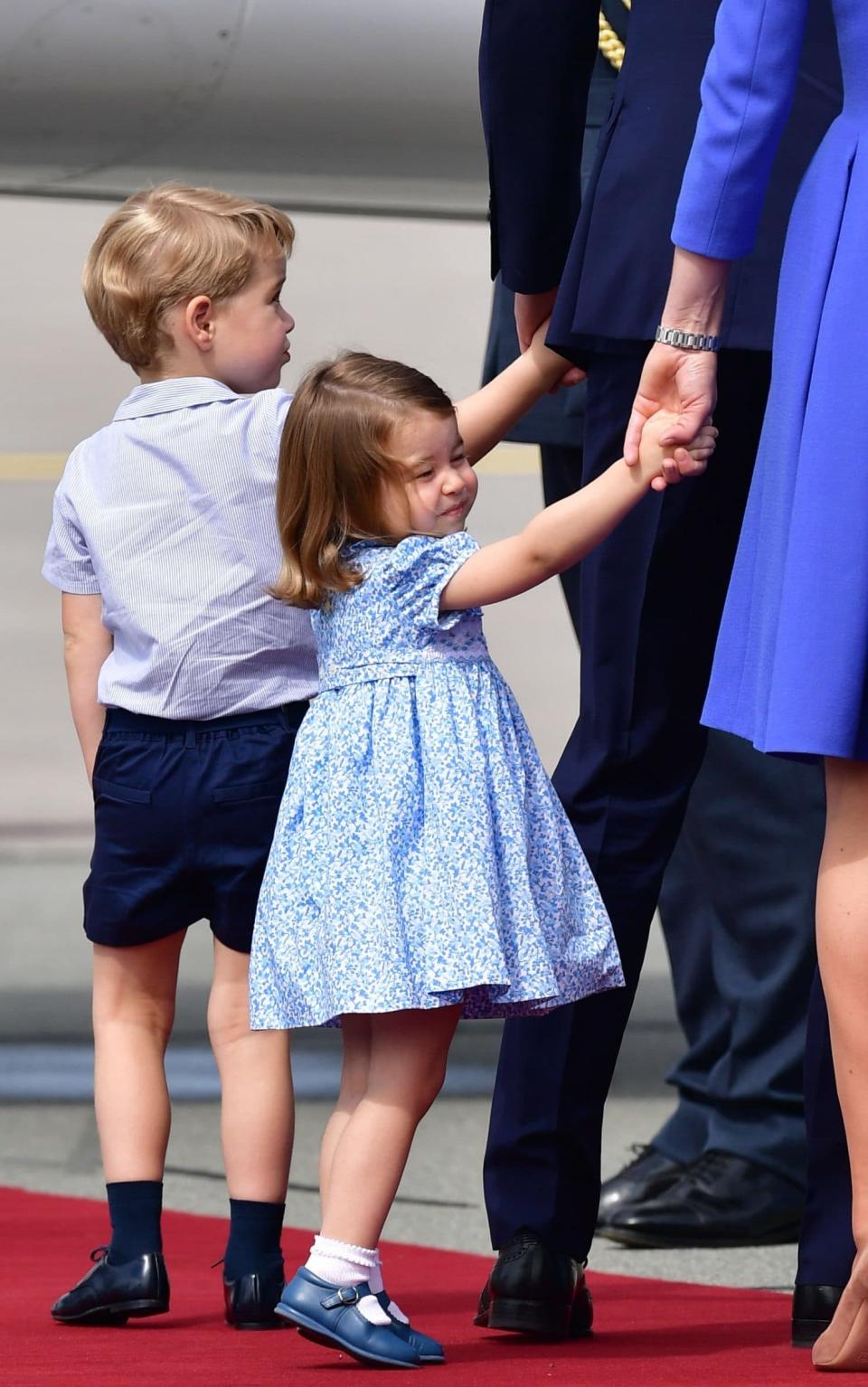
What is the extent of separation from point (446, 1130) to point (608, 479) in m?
1.67

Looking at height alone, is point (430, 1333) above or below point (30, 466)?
below

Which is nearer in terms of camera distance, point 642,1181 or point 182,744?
point 182,744

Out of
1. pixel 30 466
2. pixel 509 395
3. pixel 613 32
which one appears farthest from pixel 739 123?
pixel 30 466

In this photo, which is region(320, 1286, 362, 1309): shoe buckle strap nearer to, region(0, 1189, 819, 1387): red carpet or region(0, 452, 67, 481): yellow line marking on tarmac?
region(0, 1189, 819, 1387): red carpet

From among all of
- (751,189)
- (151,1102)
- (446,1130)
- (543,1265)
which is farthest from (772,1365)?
(446,1130)

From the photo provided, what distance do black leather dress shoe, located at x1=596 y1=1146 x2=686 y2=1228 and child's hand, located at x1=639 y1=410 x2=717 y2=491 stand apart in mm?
1091

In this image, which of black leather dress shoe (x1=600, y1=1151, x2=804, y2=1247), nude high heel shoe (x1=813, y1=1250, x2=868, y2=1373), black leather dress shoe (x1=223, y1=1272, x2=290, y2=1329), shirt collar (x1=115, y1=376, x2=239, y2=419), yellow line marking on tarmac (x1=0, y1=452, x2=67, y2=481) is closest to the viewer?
nude high heel shoe (x1=813, y1=1250, x2=868, y2=1373)

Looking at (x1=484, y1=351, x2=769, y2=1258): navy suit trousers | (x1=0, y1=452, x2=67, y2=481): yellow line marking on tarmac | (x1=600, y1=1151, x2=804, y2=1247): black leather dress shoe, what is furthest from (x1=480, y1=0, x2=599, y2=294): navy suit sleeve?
(x1=0, y1=452, x2=67, y2=481): yellow line marking on tarmac

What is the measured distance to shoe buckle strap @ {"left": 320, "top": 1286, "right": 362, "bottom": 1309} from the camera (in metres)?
1.41

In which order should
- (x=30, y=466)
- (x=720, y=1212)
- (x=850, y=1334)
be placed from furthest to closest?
(x=30, y=466) → (x=720, y=1212) → (x=850, y=1334)

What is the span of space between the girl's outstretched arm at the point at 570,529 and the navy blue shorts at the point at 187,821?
0.89 feet

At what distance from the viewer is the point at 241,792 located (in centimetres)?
→ 167

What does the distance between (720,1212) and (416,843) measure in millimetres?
935

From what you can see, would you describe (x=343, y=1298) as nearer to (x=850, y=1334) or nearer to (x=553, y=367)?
(x=850, y=1334)
